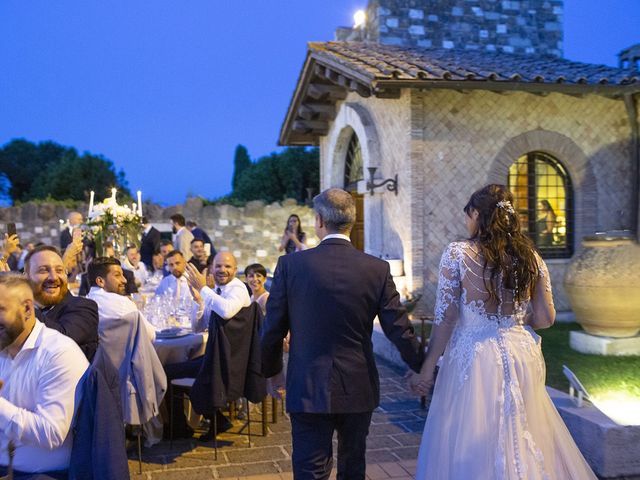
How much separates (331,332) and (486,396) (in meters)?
0.92

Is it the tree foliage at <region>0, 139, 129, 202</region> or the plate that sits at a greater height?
the tree foliage at <region>0, 139, 129, 202</region>

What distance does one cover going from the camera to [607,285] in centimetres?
675

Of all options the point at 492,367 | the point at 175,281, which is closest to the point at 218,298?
the point at 492,367

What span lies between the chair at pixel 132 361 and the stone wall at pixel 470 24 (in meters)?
12.0

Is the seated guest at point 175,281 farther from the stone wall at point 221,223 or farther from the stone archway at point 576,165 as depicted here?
the stone wall at point 221,223

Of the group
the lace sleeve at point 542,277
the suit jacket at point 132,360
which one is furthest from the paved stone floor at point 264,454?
the lace sleeve at point 542,277

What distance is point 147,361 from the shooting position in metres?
4.44

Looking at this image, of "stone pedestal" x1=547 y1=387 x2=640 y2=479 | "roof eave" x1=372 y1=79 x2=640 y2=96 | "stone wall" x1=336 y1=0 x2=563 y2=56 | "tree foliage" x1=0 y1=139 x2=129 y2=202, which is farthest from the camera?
"tree foliage" x1=0 y1=139 x2=129 y2=202

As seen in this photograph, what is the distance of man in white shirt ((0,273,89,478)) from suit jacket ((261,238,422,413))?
95 centimetres

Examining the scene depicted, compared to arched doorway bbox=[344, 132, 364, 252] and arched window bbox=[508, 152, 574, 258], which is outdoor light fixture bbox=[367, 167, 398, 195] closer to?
arched doorway bbox=[344, 132, 364, 252]

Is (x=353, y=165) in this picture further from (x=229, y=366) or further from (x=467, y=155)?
(x=229, y=366)

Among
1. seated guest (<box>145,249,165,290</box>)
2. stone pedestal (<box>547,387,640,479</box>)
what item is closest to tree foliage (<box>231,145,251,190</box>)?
seated guest (<box>145,249,165,290</box>)

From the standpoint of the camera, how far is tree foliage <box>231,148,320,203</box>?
32250 millimetres

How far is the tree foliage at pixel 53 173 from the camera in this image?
123 feet
